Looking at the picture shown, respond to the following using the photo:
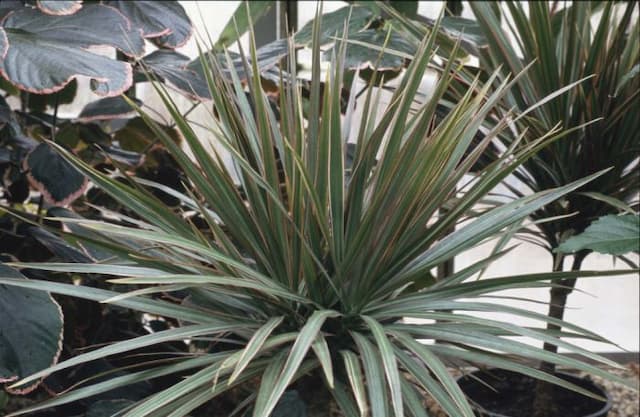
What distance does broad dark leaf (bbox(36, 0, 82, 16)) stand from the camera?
140 cm

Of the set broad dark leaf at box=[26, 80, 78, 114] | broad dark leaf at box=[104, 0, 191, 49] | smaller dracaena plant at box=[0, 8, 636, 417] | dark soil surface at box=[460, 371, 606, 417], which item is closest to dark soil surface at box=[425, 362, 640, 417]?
dark soil surface at box=[460, 371, 606, 417]

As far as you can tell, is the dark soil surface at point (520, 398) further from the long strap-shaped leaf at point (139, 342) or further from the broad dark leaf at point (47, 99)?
the broad dark leaf at point (47, 99)

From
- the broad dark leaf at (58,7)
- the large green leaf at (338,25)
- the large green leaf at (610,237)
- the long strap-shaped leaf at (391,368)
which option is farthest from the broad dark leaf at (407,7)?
the long strap-shaped leaf at (391,368)

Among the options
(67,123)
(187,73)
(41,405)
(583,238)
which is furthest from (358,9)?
(41,405)

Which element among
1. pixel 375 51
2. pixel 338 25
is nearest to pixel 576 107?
pixel 375 51

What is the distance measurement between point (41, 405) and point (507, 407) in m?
1.02

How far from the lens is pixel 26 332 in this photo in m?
1.11

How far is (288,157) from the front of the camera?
1159 mm

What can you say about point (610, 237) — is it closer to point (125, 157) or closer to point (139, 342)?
point (139, 342)

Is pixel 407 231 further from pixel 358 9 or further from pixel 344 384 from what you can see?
pixel 358 9

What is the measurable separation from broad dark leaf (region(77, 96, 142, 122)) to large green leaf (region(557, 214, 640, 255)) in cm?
94

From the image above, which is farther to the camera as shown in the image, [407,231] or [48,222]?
[48,222]

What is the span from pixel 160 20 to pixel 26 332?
77cm

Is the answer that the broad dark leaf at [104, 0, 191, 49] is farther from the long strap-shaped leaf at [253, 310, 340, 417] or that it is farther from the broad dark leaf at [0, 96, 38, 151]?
the long strap-shaped leaf at [253, 310, 340, 417]
